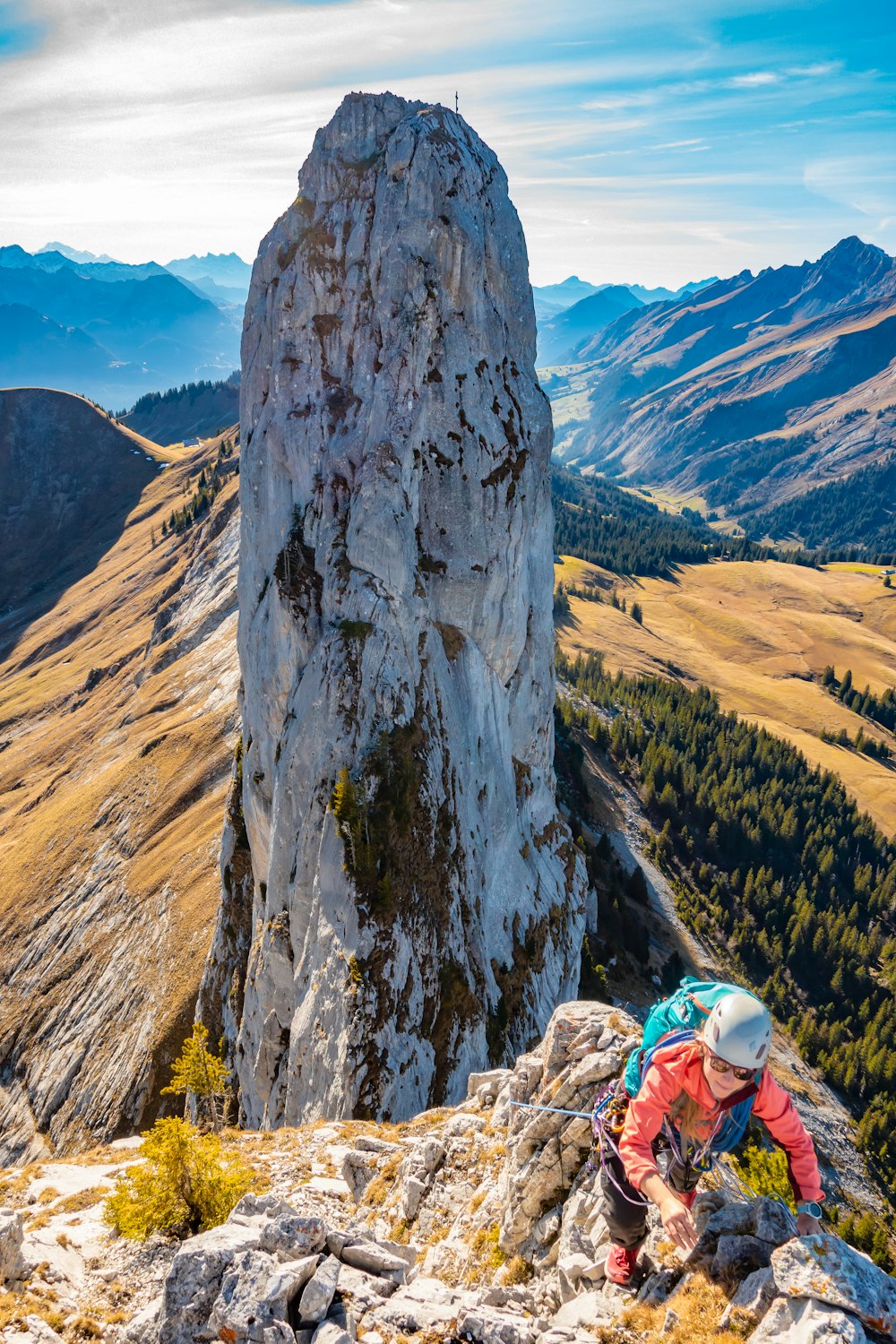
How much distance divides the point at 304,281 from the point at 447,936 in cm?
Result: 4230

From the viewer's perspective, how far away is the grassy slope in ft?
191

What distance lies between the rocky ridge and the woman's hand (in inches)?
36.6

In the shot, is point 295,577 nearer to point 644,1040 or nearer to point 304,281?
point 304,281

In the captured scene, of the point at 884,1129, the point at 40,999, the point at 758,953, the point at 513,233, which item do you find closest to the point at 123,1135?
the point at 40,999

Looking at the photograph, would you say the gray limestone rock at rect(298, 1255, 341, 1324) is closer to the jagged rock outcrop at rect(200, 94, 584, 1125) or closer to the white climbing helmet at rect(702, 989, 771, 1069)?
the white climbing helmet at rect(702, 989, 771, 1069)

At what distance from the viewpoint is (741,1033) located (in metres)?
9.45

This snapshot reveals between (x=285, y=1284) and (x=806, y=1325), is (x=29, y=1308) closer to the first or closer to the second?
(x=285, y=1284)

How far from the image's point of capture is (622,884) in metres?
121

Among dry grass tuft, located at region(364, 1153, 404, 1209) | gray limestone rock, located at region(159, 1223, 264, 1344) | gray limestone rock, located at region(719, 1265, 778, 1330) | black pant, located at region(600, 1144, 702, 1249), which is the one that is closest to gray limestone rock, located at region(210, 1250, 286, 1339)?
gray limestone rock, located at region(159, 1223, 264, 1344)

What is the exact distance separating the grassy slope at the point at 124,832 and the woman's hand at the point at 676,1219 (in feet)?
173

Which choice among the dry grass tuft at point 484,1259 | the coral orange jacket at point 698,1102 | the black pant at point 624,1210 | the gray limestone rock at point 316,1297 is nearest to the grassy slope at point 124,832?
the dry grass tuft at point 484,1259

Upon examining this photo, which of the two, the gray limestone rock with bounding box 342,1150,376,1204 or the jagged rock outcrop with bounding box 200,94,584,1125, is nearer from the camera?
the gray limestone rock with bounding box 342,1150,376,1204

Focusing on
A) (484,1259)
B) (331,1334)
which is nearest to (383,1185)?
(484,1259)

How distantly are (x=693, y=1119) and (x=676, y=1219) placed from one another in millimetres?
1645
